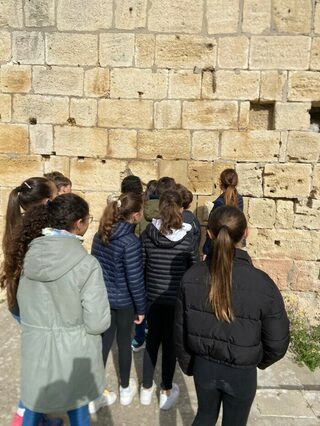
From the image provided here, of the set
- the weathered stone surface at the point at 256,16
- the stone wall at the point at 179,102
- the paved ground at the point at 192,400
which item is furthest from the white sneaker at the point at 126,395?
the weathered stone surface at the point at 256,16

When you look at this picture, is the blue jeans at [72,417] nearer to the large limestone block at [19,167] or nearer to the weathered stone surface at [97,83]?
the large limestone block at [19,167]

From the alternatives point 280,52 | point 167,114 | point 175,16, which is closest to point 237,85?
point 280,52

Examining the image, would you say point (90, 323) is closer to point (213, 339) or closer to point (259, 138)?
point (213, 339)

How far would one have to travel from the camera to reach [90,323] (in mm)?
2084

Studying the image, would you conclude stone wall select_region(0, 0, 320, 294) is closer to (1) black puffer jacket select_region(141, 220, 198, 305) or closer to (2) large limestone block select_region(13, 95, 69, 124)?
(2) large limestone block select_region(13, 95, 69, 124)

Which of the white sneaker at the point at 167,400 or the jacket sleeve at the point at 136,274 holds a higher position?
the jacket sleeve at the point at 136,274

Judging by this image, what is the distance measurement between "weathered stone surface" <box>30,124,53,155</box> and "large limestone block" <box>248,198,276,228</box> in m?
3.00

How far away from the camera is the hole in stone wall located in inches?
196

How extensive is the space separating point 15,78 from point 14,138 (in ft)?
2.71

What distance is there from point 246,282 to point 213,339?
38 centimetres

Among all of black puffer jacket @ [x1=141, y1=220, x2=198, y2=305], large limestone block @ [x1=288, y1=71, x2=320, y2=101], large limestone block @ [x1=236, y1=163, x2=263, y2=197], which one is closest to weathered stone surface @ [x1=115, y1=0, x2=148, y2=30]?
large limestone block @ [x1=288, y1=71, x2=320, y2=101]

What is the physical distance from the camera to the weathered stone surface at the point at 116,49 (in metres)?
4.78

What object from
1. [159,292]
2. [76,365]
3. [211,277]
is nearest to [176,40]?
[159,292]

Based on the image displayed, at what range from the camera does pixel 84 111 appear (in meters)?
4.96
